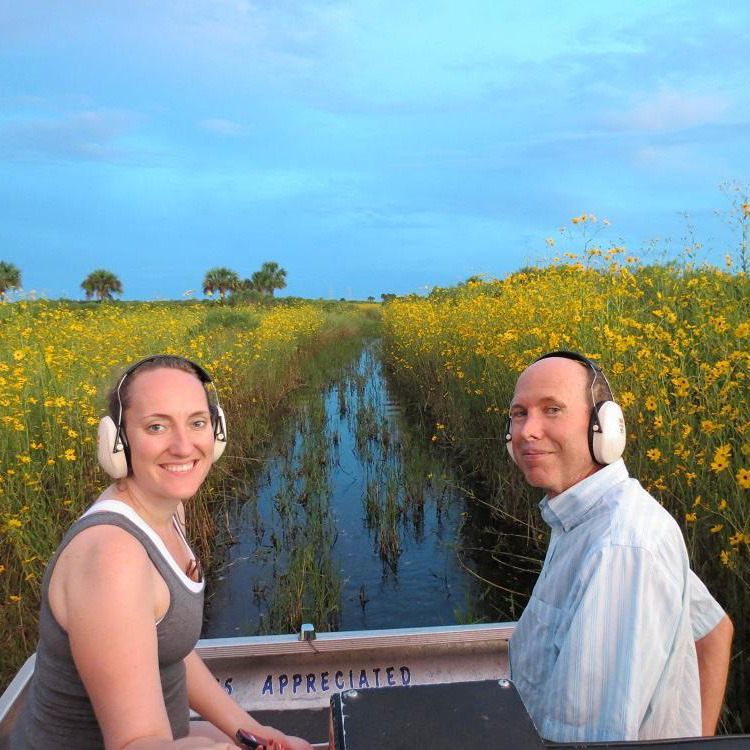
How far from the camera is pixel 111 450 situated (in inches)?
64.6

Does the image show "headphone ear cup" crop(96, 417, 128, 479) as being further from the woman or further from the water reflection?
the water reflection

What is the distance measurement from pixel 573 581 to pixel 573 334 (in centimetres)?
462

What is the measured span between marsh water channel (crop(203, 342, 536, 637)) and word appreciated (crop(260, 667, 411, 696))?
4.85 feet

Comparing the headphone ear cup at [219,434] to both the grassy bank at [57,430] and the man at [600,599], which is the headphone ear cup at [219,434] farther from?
the man at [600,599]

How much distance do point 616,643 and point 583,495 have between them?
38 cm

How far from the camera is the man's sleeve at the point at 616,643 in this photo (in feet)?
4.72

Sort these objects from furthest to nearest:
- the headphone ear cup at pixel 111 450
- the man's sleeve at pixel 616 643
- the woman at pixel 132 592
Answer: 1. the headphone ear cup at pixel 111 450
2. the man's sleeve at pixel 616 643
3. the woman at pixel 132 592

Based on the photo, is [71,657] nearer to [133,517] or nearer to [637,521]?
[133,517]

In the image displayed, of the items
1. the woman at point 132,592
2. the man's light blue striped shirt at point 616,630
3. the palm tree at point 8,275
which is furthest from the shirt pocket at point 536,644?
the palm tree at point 8,275

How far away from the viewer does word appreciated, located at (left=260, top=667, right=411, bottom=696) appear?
10.8 feet

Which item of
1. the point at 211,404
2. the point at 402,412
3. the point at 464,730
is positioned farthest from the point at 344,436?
the point at 464,730

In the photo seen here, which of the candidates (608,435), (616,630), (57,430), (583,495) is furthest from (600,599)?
(57,430)

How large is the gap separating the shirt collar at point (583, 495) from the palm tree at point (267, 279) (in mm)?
53759

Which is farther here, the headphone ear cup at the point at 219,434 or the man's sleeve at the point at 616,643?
the headphone ear cup at the point at 219,434
